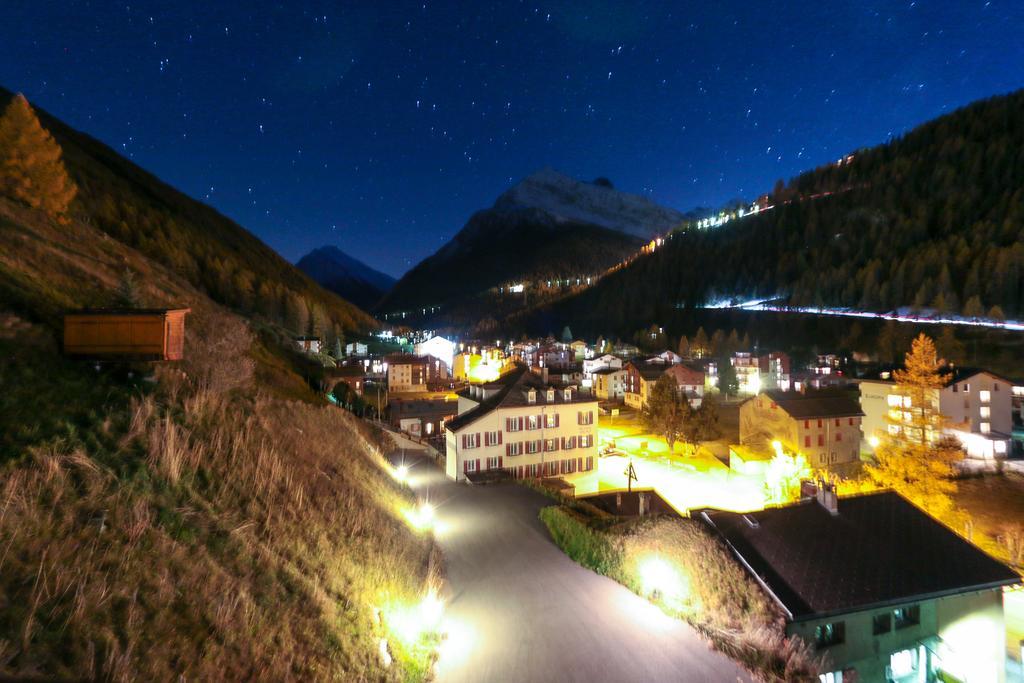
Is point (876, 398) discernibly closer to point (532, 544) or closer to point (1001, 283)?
point (532, 544)

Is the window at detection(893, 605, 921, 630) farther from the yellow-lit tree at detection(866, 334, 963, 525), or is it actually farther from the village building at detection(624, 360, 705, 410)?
the village building at detection(624, 360, 705, 410)

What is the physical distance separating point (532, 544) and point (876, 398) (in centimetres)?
3683

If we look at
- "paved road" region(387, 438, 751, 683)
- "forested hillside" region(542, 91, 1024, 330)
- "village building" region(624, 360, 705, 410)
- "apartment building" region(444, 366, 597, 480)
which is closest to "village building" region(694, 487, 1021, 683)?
"paved road" region(387, 438, 751, 683)

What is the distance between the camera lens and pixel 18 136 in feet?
82.1

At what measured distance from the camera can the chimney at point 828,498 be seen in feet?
45.9

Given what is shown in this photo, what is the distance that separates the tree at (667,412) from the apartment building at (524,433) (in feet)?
41.1

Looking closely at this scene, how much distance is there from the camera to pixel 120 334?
10.2 metres

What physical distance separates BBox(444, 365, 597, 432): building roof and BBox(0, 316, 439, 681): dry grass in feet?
44.9

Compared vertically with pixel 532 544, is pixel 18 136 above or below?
above

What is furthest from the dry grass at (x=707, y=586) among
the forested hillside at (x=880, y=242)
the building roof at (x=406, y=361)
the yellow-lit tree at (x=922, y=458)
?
the forested hillside at (x=880, y=242)

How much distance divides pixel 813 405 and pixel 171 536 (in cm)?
3799

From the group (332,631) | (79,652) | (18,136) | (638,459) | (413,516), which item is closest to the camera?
(79,652)

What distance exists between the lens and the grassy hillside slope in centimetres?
486

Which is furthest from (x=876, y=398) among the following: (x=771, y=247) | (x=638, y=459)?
(x=771, y=247)
